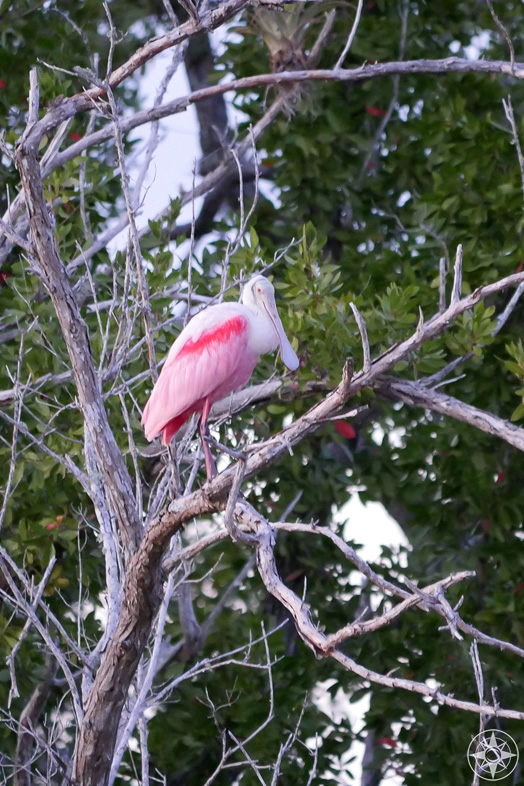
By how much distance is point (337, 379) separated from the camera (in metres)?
5.43

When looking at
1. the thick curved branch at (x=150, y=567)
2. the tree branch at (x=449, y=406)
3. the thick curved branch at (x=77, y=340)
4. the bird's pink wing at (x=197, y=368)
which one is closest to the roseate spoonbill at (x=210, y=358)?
the bird's pink wing at (x=197, y=368)

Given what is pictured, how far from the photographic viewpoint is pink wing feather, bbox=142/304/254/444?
14.4 feet

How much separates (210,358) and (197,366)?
0.07 meters

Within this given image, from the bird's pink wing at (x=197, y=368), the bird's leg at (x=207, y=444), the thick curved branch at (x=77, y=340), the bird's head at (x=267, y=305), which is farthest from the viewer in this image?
the bird's head at (x=267, y=305)

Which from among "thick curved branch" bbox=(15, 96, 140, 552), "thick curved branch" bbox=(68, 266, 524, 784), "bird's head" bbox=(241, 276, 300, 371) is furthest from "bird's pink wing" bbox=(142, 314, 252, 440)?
"thick curved branch" bbox=(68, 266, 524, 784)

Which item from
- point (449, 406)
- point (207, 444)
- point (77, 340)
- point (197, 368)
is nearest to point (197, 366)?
point (197, 368)

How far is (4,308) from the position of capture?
6.48 metres

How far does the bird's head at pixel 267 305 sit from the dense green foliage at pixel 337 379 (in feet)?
2.26

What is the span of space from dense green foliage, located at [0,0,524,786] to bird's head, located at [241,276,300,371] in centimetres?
69

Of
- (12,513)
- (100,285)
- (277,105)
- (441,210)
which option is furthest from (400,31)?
(12,513)

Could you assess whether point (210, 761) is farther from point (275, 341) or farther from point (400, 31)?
point (400, 31)

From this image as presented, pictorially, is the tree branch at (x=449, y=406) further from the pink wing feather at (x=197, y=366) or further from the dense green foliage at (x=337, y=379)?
the pink wing feather at (x=197, y=366)

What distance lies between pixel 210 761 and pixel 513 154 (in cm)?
387

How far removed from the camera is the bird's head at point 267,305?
459 centimetres
